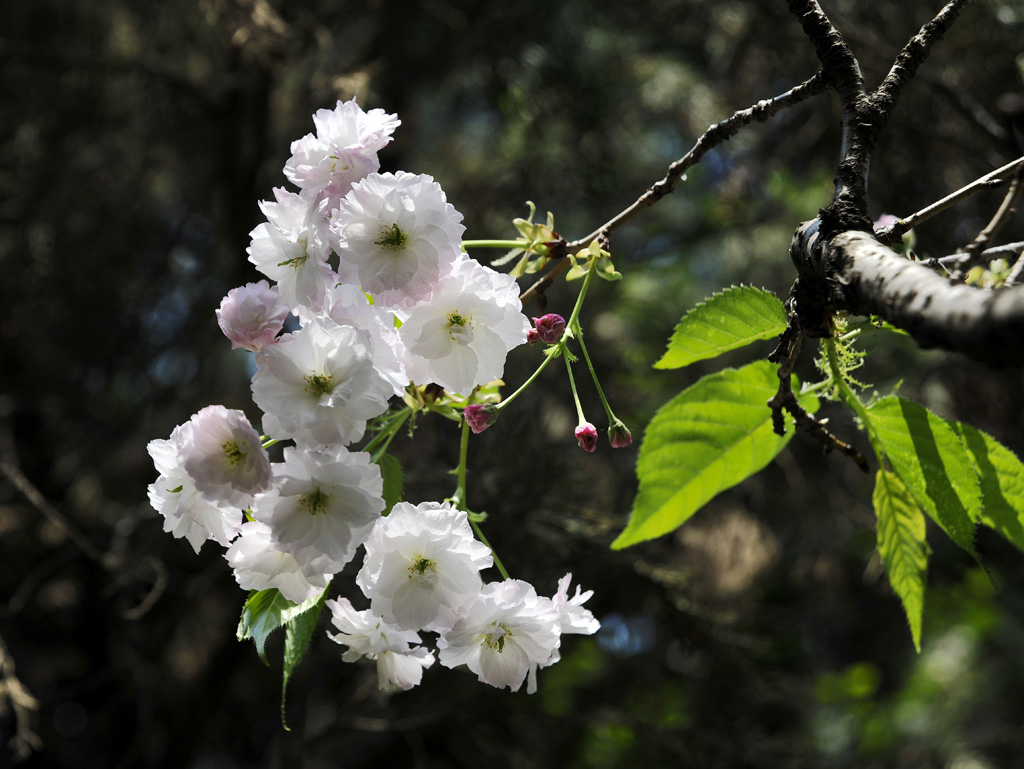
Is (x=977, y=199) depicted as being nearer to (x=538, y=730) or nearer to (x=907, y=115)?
(x=907, y=115)

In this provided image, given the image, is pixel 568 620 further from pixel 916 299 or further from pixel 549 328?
pixel 916 299

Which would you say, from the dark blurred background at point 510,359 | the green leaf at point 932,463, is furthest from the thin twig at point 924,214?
the dark blurred background at point 510,359

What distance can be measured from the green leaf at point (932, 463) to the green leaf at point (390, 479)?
17.0 inches

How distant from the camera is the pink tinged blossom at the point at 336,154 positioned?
26.3 inches

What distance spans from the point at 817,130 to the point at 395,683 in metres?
1.89

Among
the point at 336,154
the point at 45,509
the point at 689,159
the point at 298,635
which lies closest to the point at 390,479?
the point at 298,635

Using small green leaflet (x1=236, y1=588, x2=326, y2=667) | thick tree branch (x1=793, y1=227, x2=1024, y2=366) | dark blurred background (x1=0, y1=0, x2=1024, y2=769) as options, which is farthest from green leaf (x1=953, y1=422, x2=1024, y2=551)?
dark blurred background (x1=0, y1=0, x2=1024, y2=769)

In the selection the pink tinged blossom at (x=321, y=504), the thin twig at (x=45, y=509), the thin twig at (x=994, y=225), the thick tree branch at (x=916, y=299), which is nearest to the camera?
the thick tree branch at (x=916, y=299)

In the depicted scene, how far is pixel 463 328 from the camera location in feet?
2.02

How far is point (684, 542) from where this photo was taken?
2.05 m

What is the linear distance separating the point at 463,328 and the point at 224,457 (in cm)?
22

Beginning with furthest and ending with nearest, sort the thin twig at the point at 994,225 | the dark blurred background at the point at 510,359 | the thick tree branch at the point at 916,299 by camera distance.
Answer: the dark blurred background at the point at 510,359 → the thin twig at the point at 994,225 → the thick tree branch at the point at 916,299

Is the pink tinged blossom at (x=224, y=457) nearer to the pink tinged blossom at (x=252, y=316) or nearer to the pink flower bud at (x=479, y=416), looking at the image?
the pink tinged blossom at (x=252, y=316)

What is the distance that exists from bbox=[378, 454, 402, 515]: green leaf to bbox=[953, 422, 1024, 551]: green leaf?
0.51m
